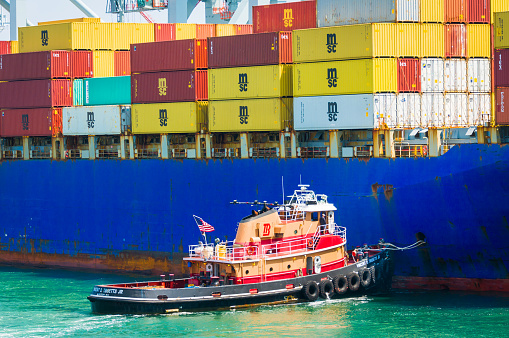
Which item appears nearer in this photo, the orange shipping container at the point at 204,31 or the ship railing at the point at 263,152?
the ship railing at the point at 263,152

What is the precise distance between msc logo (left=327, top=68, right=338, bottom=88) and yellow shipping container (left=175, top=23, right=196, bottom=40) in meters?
12.7

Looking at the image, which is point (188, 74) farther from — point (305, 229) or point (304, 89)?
point (305, 229)

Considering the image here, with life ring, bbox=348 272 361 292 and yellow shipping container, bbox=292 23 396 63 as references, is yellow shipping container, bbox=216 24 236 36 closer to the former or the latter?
yellow shipping container, bbox=292 23 396 63

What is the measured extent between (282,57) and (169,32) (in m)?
11.3

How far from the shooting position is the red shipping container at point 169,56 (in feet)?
124

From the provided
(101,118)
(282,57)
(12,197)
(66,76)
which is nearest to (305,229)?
(282,57)

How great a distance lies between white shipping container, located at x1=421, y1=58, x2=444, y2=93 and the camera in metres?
33.4

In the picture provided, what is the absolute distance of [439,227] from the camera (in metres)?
31.4

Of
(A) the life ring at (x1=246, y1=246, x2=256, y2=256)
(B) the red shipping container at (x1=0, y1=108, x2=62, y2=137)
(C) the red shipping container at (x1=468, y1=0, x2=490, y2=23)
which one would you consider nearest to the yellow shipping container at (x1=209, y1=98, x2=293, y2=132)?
(A) the life ring at (x1=246, y1=246, x2=256, y2=256)

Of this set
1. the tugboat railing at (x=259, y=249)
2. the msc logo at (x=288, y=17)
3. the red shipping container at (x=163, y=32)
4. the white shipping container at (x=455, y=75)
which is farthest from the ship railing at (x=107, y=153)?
the white shipping container at (x=455, y=75)

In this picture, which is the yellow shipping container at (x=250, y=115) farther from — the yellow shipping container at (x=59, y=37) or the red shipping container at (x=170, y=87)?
the yellow shipping container at (x=59, y=37)

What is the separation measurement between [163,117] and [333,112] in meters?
8.69

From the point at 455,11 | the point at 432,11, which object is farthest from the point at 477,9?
the point at 432,11

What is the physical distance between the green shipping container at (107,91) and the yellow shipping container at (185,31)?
196 inches
